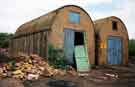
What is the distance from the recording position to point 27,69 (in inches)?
478

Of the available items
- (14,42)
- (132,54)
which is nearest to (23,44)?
(14,42)

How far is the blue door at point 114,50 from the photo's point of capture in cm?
1960

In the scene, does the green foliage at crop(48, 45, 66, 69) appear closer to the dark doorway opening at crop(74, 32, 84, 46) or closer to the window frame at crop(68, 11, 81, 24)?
the window frame at crop(68, 11, 81, 24)

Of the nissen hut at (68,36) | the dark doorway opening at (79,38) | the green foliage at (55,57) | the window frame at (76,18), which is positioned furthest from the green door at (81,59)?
the window frame at (76,18)

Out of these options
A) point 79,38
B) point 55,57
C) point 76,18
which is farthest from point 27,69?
point 79,38

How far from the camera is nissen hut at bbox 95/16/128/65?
1884 centimetres

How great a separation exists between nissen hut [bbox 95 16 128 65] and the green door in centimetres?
330

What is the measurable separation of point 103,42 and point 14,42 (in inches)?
418

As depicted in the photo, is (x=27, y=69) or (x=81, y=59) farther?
(x=81, y=59)

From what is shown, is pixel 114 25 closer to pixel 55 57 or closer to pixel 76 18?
pixel 76 18

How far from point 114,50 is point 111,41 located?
992 mm

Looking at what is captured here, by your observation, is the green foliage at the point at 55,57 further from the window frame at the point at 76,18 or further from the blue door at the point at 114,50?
the blue door at the point at 114,50

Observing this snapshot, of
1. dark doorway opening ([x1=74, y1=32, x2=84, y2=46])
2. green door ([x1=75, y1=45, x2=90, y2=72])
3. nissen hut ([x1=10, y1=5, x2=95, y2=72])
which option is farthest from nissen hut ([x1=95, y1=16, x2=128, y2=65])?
green door ([x1=75, y1=45, x2=90, y2=72])

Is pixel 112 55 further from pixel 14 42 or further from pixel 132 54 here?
pixel 14 42
